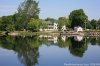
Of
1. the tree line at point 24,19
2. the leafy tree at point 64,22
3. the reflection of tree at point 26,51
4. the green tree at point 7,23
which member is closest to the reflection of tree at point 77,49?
the reflection of tree at point 26,51

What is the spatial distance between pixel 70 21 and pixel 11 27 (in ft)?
104

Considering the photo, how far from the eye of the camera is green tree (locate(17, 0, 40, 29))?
105688 millimetres

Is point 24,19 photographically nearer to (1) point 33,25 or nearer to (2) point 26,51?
(1) point 33,25

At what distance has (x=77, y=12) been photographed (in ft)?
398

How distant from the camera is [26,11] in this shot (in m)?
→ 106

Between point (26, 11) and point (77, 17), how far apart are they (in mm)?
24540

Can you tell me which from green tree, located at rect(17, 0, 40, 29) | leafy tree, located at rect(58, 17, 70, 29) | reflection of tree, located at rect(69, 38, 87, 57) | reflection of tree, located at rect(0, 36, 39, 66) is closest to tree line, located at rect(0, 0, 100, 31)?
green tree, located at rect(17, 0, 40, 29)

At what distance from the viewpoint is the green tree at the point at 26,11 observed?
347ft

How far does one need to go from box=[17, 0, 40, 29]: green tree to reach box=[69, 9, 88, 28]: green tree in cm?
2030

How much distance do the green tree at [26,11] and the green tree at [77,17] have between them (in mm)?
20301

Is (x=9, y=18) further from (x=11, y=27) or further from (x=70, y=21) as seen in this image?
(x=70, y=21)

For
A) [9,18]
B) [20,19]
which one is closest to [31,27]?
[20,19]

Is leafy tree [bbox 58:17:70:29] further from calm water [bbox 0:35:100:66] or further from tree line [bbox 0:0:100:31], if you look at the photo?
calm water [bbox 0:35:100:66]

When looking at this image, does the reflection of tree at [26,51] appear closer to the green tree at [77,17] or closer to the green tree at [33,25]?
the green tree at [33,25]
